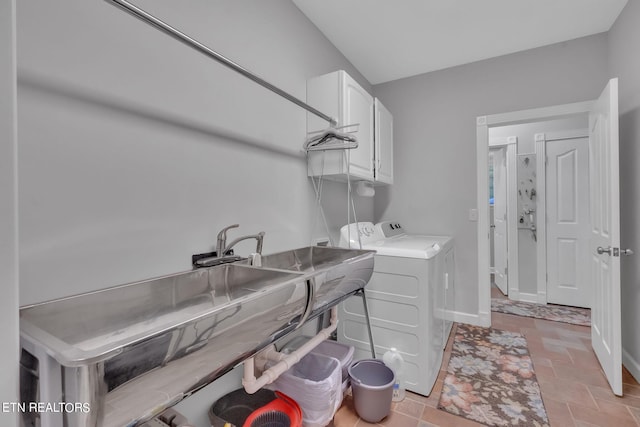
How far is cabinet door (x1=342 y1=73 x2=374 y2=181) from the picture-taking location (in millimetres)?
2041

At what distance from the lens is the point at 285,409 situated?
4.52 ft

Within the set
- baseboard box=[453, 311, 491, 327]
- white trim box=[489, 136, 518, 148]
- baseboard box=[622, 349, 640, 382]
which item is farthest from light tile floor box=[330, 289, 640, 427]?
white trim box=[489, 136, 518, 148]

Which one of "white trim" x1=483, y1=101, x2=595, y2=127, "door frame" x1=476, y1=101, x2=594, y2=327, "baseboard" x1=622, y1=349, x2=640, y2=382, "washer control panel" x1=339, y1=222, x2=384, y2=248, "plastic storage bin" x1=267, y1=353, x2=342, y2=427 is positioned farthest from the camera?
"door frame" x1=476, y1=101, x2=594, y2=327

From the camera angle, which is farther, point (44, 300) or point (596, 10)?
point (596, 10)

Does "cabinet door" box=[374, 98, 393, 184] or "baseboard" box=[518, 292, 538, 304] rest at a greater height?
"cabinet door" box=[374, 98, 393, 184]

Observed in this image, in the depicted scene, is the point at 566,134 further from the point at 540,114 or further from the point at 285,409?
the point at 285,409

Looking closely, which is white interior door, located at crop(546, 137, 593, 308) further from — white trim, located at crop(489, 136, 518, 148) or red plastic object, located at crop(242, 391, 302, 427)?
red plastic object, located at crop(242, 391, 302, 427)

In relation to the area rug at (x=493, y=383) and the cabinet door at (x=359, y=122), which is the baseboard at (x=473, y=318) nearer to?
the area rug at (x=493, y=383)

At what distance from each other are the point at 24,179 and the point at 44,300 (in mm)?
359

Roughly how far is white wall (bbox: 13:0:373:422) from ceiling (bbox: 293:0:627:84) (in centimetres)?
69

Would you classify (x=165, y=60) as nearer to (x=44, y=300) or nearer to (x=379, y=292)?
(x=44, y=300)

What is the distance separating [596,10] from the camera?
83.6 inches

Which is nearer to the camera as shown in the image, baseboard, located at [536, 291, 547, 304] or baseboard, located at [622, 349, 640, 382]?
baseboard, located at [622, 349, 640, 382]

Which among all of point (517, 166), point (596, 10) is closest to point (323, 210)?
point (596, 10)
